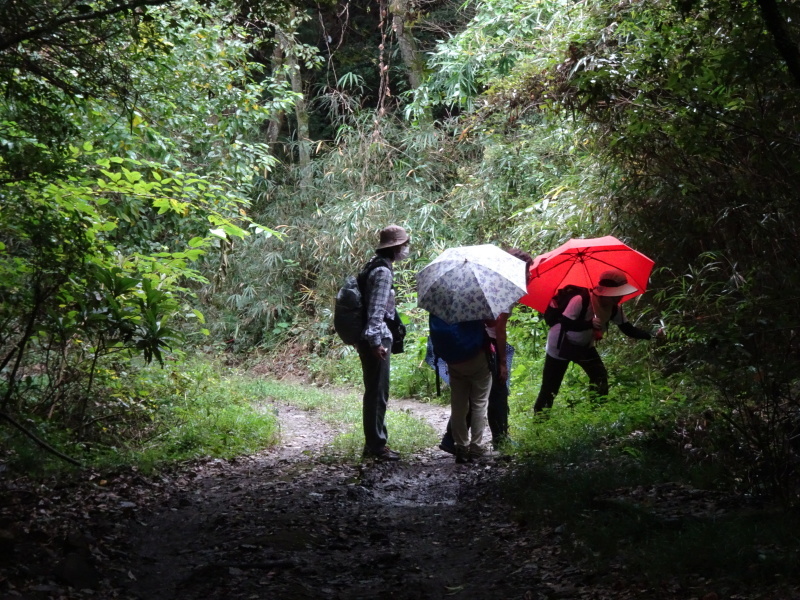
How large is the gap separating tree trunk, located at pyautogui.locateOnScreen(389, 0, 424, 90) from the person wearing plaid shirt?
10.8 metres

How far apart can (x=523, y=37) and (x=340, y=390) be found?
6.76 meters

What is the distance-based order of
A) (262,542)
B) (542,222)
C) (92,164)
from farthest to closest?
(542,222) < (92,164) < (262,542)

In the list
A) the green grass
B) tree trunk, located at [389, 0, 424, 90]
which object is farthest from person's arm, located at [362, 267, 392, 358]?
tree trunk, located at [389, 0, 424, 90]

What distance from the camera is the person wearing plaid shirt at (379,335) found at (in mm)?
6914

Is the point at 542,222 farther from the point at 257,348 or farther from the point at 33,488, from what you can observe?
the point at 257,348

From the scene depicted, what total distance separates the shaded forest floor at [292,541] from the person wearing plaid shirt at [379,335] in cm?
50

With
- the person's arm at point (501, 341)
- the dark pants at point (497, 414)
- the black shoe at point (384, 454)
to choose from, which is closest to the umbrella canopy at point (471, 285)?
the person's arm at point (501, 341)

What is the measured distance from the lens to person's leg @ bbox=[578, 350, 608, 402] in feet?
24.6

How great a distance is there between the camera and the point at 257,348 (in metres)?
17.3

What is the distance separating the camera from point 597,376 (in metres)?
7.58

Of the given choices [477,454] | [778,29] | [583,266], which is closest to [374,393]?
[477,454]

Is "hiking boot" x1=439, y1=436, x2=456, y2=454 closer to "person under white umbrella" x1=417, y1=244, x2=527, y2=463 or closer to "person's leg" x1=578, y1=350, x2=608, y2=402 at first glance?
"person under white umbrella" x1=417, y1=244, x2=527, y2=463

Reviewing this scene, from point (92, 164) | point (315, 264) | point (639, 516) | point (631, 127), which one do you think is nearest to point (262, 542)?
point (639, 516)

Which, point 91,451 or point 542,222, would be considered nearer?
point 91,451
